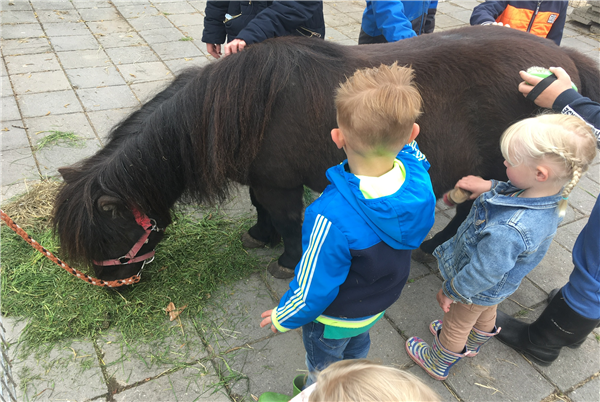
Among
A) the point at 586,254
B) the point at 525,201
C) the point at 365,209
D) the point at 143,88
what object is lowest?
the point at 143,88

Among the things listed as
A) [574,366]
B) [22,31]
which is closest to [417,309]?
[574,366]

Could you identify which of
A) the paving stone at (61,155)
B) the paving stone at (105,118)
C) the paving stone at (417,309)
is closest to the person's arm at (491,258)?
the paving stone at (417,309)

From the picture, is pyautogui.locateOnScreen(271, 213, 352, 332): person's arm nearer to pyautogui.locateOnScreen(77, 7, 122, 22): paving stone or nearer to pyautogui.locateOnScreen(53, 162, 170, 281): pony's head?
pyautogui.locateOnScreen(53, 162, 170, 281): pony's head

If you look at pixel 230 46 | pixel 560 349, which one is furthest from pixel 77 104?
pixel 560 349

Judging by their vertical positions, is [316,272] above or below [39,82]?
above

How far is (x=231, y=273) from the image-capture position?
2.79 meters

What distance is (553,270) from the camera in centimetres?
292

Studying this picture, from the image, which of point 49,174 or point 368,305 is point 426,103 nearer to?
point 368,305

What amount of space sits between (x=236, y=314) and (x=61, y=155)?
97.3 inches

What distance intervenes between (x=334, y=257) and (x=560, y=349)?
1795 mm

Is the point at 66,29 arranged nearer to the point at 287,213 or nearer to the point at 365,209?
the point at 287,213

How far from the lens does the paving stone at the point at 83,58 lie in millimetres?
Result: 5070

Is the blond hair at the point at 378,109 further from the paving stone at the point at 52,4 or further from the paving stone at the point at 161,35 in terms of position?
the paving stone at the point at 52,4

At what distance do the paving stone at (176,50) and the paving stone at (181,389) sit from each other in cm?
454
